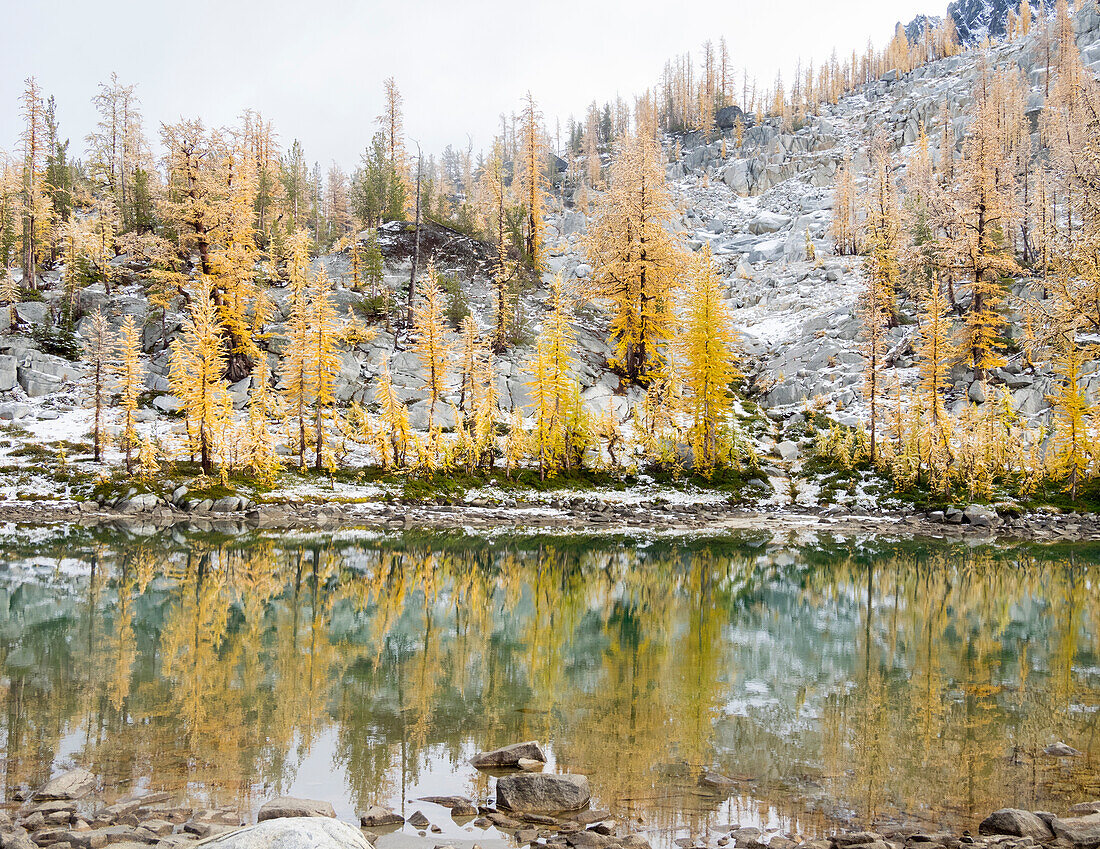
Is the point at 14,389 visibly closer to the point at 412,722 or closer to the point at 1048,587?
the point at 412,722

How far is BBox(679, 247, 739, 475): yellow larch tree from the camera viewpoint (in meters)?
42.6

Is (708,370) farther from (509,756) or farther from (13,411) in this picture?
(13,411)

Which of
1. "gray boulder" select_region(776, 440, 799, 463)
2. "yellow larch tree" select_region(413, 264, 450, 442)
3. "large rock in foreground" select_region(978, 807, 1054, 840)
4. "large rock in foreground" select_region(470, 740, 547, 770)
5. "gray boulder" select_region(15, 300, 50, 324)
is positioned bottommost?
"large rock in foreground" select_region(470, 740, 547, 770)

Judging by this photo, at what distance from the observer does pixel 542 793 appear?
312 inches

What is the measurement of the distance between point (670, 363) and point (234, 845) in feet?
152

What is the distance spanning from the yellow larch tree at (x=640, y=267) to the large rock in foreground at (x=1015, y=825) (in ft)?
137

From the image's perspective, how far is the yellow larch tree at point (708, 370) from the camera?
42625 millimetres

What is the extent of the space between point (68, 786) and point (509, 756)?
17.7 ft

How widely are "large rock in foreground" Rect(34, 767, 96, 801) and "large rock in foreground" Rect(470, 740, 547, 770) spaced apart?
15.6 ft

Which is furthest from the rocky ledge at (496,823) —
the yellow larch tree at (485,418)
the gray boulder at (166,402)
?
the gray boulder at (166,402)

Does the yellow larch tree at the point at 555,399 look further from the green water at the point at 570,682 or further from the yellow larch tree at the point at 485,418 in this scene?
the green water at the point at 570,682

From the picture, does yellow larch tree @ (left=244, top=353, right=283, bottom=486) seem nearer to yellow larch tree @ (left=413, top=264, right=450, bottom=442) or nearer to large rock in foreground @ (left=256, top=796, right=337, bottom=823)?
yellow larch tree @ (left=413, top=264, right=450, bottom=442)

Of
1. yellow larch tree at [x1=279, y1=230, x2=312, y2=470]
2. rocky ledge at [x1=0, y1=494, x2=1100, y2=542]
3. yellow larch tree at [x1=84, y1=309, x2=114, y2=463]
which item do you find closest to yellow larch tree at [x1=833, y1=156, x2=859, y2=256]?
rocky ledge at [x1=0, y1=494, x2=1100, y2=542]

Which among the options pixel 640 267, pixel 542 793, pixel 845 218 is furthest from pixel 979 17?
pixel 542 793
